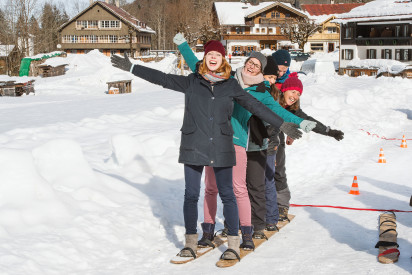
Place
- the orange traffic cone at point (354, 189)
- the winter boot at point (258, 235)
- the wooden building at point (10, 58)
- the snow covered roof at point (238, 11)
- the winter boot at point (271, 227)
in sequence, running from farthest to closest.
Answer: the snow covered roof at point (238, 11) → the wooden building at point (10, 58) → the orange traffic cone at point (354, 189) → the winter boot at point (271, 227) → the winter boot at point (258, 235)

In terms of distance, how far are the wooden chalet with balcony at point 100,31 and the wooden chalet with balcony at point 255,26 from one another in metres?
13.9

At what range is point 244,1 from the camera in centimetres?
9319

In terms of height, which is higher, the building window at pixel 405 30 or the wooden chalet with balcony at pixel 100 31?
the wooden chalet with balcony at pixel 100 31

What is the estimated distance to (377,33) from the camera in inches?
2120

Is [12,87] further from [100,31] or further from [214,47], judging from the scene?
[100,31]

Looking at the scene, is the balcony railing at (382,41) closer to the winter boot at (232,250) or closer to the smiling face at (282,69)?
the smiling face at (282,69)

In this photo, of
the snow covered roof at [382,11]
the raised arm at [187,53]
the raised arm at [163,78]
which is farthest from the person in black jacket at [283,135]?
the snow covered roof at [382,11]

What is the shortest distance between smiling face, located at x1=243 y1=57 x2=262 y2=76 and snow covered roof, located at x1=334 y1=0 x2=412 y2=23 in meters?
47.8

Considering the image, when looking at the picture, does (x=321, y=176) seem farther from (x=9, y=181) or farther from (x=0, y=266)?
(x=0, y=266)

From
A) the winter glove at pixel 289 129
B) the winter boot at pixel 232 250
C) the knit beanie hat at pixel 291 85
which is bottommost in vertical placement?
the winter boot at pixel 232 250

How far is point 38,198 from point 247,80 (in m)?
2.63

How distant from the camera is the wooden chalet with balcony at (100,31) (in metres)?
82.1

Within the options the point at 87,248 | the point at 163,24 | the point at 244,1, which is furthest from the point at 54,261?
the point at 163,24

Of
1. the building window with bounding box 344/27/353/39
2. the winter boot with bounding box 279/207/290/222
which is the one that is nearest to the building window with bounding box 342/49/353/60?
the building window with bounding box 344/27/353/39
